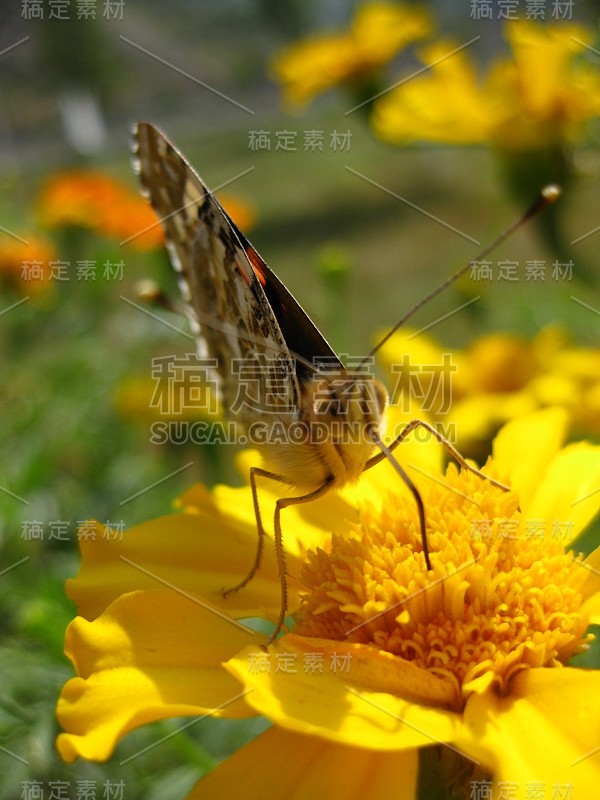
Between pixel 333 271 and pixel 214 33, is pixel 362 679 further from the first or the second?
pixel 214 33

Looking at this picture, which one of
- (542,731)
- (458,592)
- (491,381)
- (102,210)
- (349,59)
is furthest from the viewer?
(349,59)

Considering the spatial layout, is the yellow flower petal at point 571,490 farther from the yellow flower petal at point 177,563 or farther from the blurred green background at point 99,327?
the blurred green background at point 99,327

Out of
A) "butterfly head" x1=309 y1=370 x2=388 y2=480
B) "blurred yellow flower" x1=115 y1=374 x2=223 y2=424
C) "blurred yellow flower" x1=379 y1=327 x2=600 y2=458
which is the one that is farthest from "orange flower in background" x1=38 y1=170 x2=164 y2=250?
"butterfly head" x1=309 y1=370 x2=388 y2=480

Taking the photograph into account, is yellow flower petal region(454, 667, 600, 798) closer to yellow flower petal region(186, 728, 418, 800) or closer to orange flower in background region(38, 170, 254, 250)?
yellow flower petal region(186, 728, 418, 800)

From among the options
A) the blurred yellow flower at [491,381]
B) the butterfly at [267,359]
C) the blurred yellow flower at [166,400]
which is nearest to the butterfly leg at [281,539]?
the butterfly at [267,359]

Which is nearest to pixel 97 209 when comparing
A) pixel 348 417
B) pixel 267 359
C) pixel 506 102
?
pixel 506 102

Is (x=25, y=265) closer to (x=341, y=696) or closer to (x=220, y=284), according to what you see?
(x=220, y=284)

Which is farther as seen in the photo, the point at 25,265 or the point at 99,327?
the point at 99,327
